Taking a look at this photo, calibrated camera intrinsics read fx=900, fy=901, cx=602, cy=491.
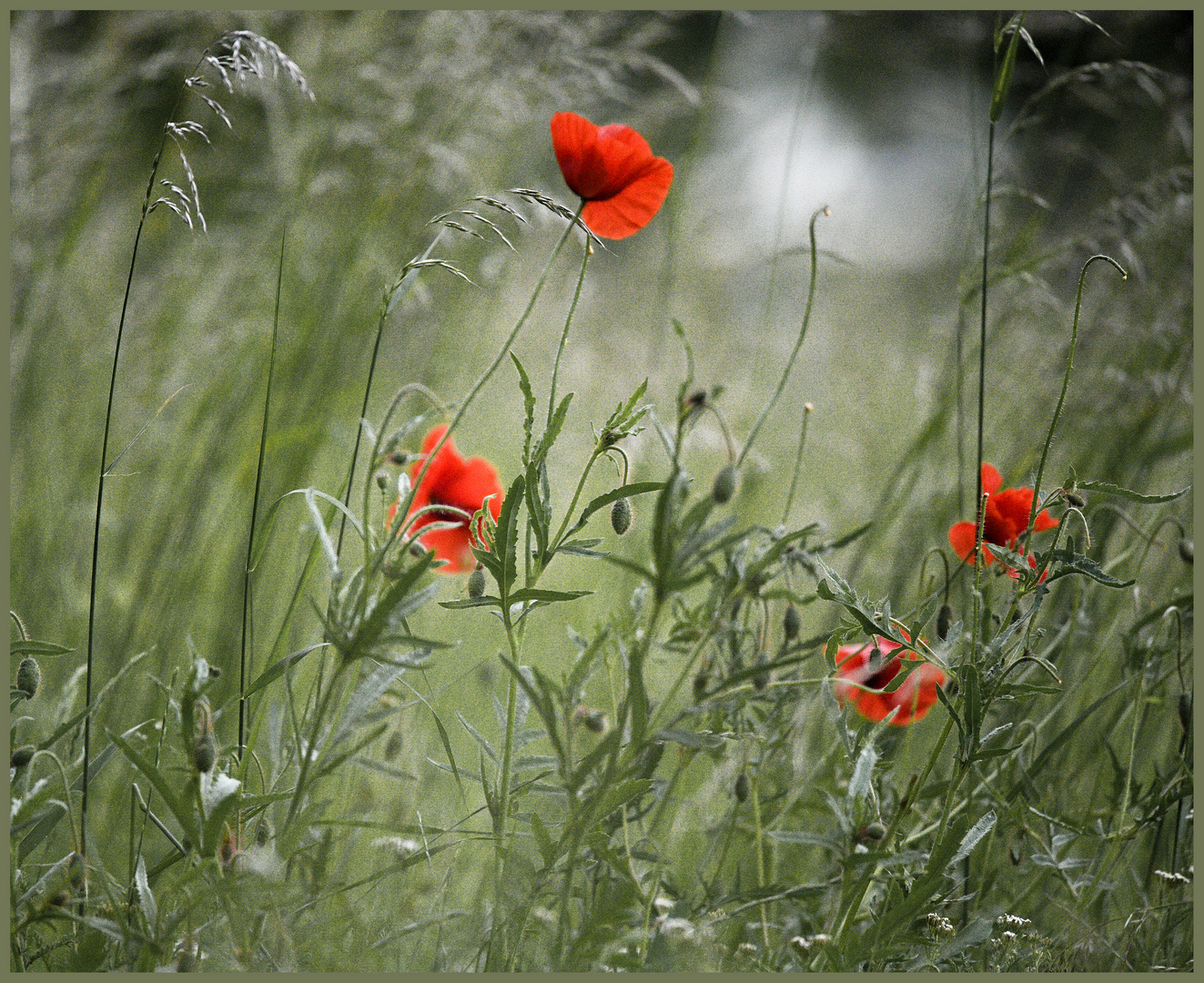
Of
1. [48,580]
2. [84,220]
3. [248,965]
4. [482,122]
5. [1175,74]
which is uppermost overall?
[1175,74]

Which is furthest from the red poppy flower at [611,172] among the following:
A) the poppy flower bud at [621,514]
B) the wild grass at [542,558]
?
the poppy flower bud at [621,514]

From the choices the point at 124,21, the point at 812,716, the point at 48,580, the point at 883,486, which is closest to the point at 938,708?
the point at 812,716

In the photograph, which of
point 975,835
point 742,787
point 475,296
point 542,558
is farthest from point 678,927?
point 475,296

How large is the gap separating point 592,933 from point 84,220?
4.48 ft

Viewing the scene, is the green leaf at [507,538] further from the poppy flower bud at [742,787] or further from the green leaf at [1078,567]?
the green leaf at [1078,567]

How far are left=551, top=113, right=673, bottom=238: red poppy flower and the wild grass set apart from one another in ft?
0.14

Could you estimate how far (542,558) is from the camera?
26.4 inches

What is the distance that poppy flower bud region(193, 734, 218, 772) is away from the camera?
0.58 metres

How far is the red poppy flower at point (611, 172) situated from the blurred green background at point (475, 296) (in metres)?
0.30

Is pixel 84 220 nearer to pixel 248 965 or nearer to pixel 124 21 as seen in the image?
pixel 124 21

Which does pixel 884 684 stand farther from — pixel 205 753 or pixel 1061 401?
pixel 205 753

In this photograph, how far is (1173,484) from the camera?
1407 mm

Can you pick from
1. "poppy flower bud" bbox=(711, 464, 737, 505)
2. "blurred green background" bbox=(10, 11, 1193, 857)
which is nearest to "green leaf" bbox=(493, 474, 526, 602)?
"poppy flower bud" bbox=(711, 464, 737, 505)

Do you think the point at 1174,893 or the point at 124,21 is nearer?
the point at 1174,893
